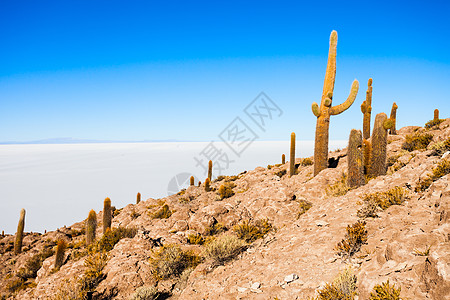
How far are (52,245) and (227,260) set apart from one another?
19.3 m

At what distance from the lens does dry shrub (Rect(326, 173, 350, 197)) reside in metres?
9.20

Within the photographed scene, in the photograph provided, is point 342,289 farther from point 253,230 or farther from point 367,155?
point 367,155

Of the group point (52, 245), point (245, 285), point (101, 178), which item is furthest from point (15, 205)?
point (245, 285)

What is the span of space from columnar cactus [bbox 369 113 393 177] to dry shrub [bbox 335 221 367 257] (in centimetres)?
656

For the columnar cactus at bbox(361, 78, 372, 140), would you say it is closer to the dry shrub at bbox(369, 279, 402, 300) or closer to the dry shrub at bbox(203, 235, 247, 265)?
the dry shrub at bbox(203, 235, 247, 265)

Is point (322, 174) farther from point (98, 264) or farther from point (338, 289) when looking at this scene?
point (98, 264)

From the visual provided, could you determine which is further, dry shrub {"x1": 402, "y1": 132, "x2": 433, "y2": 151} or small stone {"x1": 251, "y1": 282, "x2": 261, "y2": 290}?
dry shrub {"x1": 402, "y1": 132, "x2": 433, "y2": 151}

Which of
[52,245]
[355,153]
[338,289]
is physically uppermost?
[355,153]

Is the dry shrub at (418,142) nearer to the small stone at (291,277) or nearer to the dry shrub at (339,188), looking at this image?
the dry shrub at (339,188)

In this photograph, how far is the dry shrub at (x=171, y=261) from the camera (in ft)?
22.4

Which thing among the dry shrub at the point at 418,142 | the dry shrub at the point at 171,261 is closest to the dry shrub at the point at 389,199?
the dry shrub at the point at 171,261

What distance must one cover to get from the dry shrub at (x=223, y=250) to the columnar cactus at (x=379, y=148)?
24.1ft

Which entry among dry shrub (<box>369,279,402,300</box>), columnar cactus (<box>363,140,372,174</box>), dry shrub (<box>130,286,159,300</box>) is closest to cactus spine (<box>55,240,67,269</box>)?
dry shrub (<box>130,286,159,300</box>)

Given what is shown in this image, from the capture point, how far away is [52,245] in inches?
731
